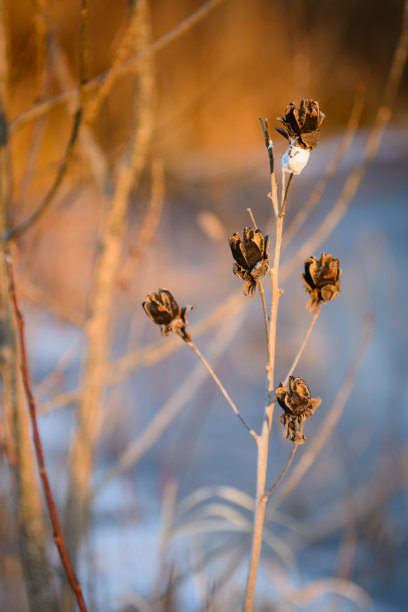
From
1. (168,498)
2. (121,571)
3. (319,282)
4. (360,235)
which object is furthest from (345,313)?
(319,282)

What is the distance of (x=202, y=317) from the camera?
2.35 meters

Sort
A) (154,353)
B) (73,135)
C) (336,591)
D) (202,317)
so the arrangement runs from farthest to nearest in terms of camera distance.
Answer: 1. (202,317)
2. (336,591)
3. (154,353)
4. (73,135)

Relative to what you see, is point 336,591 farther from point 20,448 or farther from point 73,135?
point 73,135

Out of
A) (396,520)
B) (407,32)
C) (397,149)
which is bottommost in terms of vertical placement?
(396,520)

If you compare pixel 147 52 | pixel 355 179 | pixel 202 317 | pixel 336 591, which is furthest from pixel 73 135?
pixel 202 317

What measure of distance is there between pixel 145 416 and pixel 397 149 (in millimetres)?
1569

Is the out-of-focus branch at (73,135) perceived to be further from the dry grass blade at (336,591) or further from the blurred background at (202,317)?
the dry grass blade at (336,591)

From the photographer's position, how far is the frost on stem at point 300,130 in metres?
0.29

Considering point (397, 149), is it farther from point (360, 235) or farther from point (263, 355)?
point (263, 355)

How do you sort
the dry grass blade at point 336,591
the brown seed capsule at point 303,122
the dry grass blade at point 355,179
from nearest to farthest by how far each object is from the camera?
the brown seed capsule at point 303,122, the dry grass blade at point 355,179, the dry grass blade at point 336,591

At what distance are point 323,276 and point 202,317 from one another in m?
2.03

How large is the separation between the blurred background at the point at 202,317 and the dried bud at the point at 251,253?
26cm

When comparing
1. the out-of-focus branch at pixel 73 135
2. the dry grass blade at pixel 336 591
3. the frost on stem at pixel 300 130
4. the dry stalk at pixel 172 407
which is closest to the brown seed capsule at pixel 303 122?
the frost on stem at pixel 300 130

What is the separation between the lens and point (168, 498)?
0.78 m
